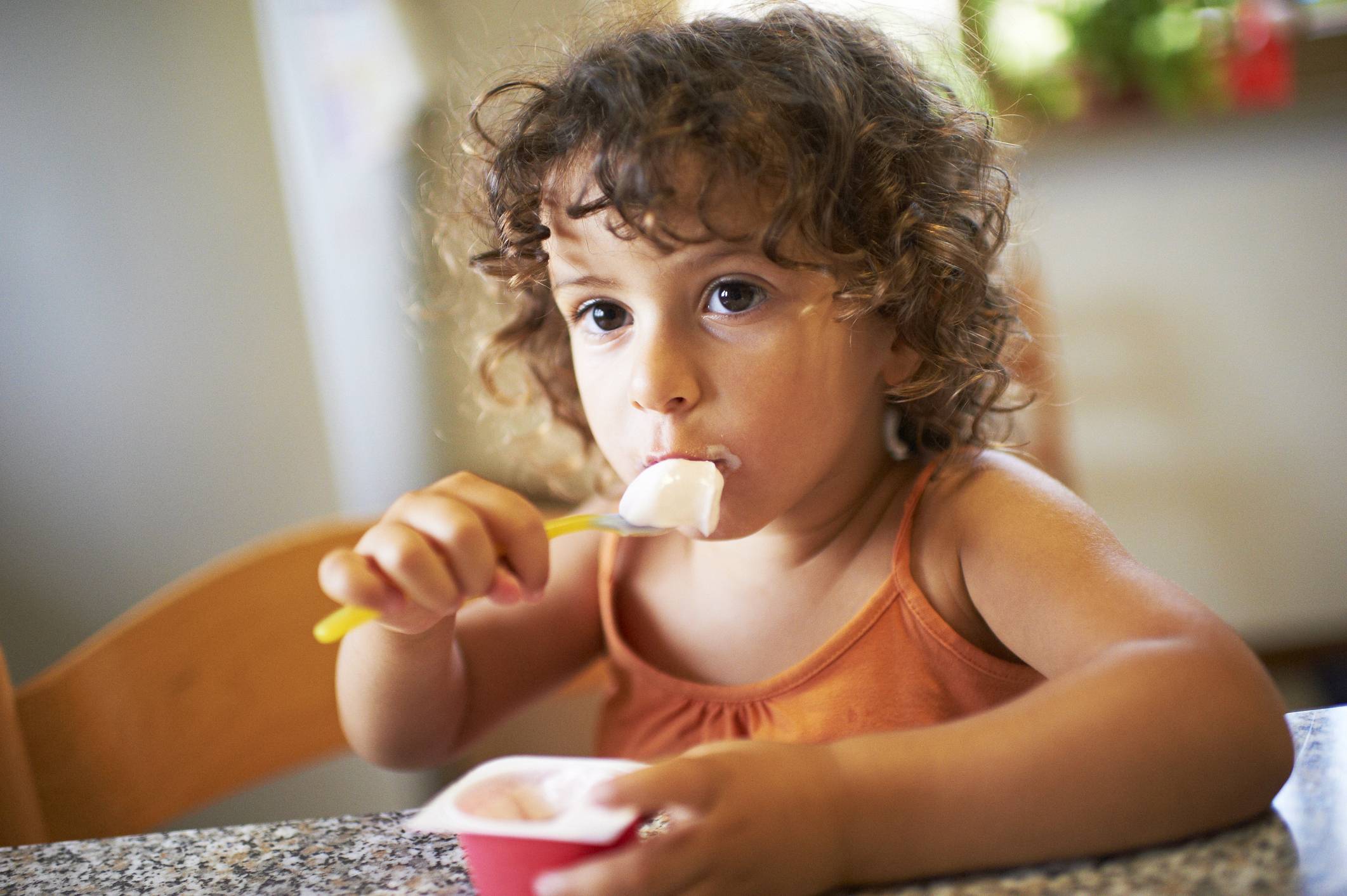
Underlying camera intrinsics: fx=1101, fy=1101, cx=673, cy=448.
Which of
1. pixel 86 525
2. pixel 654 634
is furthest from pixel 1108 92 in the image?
pixel 86 525

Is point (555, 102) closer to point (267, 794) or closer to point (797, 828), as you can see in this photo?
point (797, 828)

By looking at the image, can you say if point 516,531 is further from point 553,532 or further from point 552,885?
point 552,885

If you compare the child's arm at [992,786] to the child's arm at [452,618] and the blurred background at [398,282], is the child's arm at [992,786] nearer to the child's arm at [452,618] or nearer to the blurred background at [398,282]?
the child's arm at [452,618]

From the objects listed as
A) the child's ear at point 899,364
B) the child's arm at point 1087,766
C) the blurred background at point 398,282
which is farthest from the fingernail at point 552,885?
the blurred background at point 398,282

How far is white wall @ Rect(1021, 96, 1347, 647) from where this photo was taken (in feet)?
7.36

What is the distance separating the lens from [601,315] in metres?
0.73

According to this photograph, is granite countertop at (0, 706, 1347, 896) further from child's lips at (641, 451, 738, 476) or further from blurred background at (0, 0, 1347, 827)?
blurred background at (0, 0, 1347, 827)

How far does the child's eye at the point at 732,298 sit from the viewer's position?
0.67 meters

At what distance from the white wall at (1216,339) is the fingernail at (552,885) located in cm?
203

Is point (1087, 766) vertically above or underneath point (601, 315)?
underneath

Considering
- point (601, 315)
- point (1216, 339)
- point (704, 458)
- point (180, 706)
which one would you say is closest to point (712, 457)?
point (704, 458)

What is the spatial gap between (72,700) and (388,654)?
0.80 feet

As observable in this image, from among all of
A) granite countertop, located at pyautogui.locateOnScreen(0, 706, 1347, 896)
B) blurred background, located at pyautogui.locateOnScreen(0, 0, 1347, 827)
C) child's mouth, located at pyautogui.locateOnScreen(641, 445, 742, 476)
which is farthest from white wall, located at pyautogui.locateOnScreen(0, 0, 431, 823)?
child's mouth, located at pyautogui.locateOnScreen(641, 445, 742, 476)

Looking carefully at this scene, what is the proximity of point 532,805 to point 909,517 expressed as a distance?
40 cm
